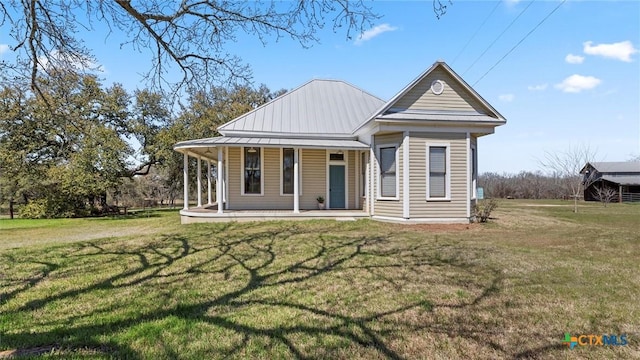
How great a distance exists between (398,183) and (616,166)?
139 ft

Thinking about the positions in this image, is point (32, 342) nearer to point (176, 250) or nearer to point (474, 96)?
point (176, 250)

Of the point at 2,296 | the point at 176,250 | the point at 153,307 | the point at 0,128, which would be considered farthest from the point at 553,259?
the point at 0,128

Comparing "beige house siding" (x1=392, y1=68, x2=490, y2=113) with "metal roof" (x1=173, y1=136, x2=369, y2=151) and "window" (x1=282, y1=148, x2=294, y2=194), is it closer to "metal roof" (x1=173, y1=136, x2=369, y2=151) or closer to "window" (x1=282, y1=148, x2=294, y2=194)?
"metal roof" (x1=173, y1=136, x2=369, y2=151)

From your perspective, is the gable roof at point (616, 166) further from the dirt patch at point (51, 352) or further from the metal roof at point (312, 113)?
the dirt patch at point (51, 352)

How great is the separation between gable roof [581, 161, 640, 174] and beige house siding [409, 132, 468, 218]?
1419 inches

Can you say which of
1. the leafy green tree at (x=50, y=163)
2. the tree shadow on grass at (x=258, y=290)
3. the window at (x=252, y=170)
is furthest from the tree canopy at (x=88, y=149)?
→ the tree shadow on grass at (x=258, y=290)

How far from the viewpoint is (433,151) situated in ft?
39.0

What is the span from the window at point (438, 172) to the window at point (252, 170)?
6.71m

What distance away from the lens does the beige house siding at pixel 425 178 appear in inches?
461

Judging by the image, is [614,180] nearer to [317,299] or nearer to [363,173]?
[363,173]

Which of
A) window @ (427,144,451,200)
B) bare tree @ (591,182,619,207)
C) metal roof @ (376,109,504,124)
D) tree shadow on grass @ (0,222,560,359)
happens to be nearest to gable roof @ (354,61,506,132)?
metal roof @ (376,109,504,124)

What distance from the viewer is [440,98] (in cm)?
1229

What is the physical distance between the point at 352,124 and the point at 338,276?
36.1 feet

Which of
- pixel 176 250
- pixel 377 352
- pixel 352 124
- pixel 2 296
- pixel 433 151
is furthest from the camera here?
pixel 352 124
